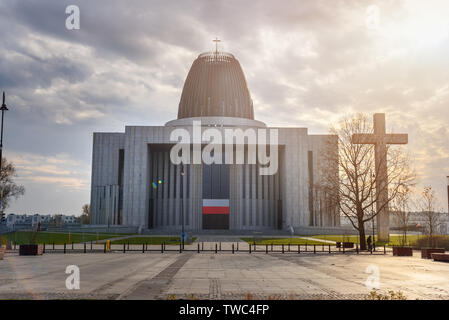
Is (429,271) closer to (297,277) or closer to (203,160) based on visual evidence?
(297,277)

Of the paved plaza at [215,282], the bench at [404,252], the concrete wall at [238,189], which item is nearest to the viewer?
the paved plaza at [215,282]

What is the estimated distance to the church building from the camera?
7594 cm

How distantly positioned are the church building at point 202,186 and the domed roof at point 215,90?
3315 mm

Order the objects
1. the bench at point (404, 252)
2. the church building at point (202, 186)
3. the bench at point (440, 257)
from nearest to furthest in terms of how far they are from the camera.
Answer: the bench at point (440, 257), the bench at point (404, 252), the church building at point (202, 186)

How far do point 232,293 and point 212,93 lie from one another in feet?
254

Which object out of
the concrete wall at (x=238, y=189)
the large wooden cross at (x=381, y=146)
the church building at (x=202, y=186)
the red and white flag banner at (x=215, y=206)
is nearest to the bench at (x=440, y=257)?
the large wooden cross at (x=381, y=146)

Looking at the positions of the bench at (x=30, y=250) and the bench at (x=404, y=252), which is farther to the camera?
the bench at (x=404, y=252)

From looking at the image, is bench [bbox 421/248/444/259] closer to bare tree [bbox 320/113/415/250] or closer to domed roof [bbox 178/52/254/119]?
bare tree [bbox 320/113/415/250]

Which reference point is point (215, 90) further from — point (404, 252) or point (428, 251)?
point (428, 251)

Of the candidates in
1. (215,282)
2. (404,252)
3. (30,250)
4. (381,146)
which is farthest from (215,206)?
(215,282)

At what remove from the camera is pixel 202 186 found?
77750 millimetres

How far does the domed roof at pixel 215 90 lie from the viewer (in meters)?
88.4

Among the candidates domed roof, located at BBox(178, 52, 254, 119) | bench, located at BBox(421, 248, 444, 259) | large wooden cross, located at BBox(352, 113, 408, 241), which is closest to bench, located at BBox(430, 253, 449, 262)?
bench, located at BBox(421, 248, 444, 259)

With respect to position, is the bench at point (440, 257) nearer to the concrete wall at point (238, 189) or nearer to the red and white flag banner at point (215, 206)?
the concrete wall at point (238, 189)
